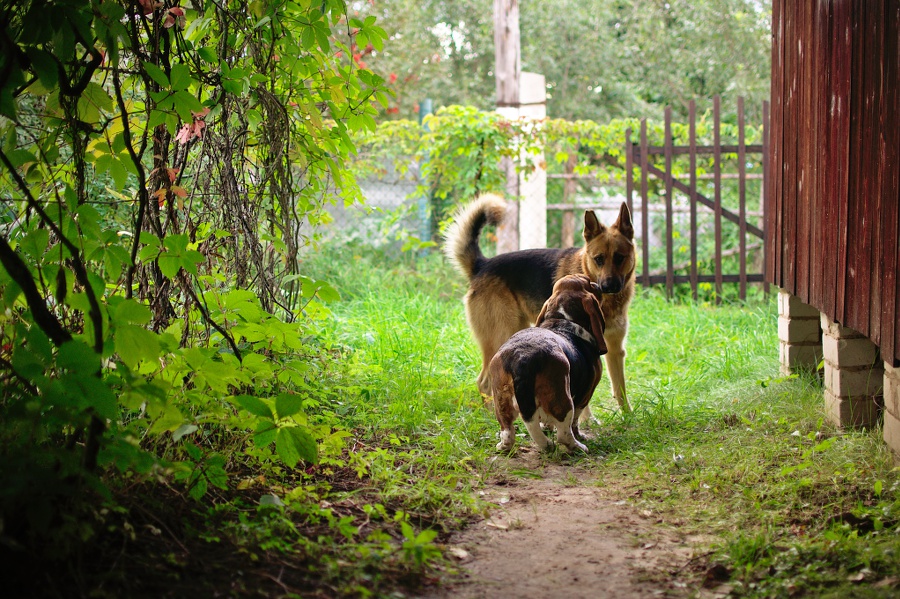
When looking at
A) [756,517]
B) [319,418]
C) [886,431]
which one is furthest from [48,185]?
[886,431]

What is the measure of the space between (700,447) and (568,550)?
1.65 m

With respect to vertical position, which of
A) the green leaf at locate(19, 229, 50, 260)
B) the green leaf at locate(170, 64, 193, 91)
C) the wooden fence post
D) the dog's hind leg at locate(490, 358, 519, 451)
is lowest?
the dog's hind leg at locate(490, 358, 519, 451)

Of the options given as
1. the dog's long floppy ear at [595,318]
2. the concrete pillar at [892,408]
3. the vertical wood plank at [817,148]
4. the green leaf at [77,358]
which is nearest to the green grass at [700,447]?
the concrete pillar at [892,408]

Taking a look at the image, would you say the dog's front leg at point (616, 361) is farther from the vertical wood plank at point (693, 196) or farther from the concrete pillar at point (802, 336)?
the vertical wood plank at point (693, 196)

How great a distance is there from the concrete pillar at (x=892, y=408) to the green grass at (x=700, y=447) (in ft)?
0.23

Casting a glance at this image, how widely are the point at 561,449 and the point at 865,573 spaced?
2.01 meters

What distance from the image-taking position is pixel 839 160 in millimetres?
4430

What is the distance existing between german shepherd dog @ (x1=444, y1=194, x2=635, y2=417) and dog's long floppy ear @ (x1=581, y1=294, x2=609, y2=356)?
2.26 ft

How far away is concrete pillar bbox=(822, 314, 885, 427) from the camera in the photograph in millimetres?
4508

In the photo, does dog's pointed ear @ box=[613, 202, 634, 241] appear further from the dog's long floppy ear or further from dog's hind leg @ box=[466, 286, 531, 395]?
the dog's long floppy ear

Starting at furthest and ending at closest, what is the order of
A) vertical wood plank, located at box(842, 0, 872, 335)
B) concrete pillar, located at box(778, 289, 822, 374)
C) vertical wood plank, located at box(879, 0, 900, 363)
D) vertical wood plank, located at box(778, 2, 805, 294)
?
concrete pillar, located at box(778, 289, 822, 374), vertical wood plank, located at box(778, 2, 805, 294), vertical wood plank, located at box(842, 0, 872, 335), vertical wood plank, located at box(879, 0, 900, 363)

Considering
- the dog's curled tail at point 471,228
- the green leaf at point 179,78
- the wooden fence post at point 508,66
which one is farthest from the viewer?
the wooden fence post at point 508,66

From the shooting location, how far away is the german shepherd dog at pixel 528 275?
5770 mm

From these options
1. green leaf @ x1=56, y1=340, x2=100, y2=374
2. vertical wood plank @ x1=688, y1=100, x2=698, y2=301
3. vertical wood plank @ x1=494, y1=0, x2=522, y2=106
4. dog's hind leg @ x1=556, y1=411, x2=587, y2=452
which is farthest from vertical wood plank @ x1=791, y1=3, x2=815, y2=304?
vertical wood plank @ x1=494, y1=0, x2=522, y2=106
